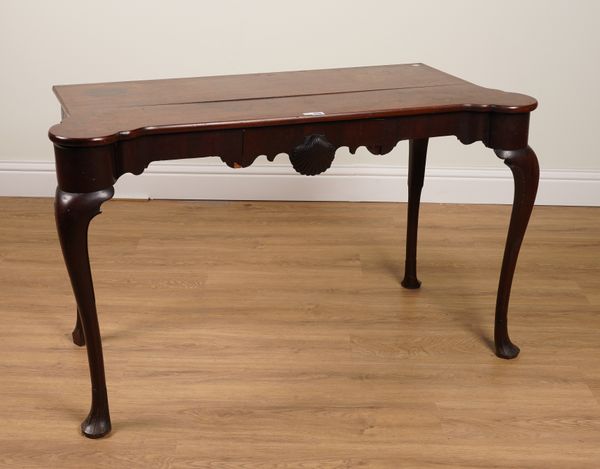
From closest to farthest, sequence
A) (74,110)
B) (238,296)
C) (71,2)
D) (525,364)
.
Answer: (74,110) < (525,364) < (238,296) < (71,2)

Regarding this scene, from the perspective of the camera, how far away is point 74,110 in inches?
83.4

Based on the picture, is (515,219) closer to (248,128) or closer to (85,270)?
(248,128)

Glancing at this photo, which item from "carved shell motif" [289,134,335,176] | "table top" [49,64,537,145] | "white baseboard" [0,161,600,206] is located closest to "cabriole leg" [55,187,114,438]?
"table top" [49,64,537,145]

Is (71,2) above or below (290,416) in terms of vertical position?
above

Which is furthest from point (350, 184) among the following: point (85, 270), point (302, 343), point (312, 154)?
point (85, 270)

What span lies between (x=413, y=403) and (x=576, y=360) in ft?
1.74

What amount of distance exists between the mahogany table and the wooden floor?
0.17 m

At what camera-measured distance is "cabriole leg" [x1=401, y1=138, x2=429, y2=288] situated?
265 cm

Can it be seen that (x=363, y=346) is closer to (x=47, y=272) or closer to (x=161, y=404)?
(x=161, y=404)

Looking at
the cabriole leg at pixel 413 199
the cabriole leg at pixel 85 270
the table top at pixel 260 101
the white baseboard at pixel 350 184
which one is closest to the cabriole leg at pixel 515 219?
the table top at pixel 260 101

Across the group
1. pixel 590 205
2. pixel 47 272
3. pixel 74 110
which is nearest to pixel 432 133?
pixel 74 110

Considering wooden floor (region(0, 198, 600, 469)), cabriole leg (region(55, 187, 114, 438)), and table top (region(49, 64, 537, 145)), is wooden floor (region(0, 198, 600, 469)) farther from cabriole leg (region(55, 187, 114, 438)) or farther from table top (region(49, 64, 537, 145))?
table top (region(49, 64, 537, 145))

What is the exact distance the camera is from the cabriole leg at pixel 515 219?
221 cm

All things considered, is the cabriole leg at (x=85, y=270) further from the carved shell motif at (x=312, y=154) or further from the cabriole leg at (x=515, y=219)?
the cabriole leg at (x=515, y=219)
